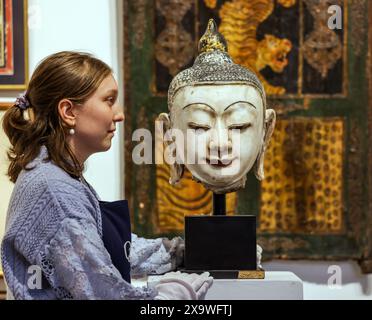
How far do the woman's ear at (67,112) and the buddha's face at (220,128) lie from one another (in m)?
0.57

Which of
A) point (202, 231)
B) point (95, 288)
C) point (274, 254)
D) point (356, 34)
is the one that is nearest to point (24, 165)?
point (95, 288)

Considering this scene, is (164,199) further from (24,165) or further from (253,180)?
(24,165)

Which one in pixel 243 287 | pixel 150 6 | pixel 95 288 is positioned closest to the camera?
pixel 95 288

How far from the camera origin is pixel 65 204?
1.93 metres

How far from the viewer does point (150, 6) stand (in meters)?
3.54

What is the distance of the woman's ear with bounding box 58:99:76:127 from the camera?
A: 6.83 feet

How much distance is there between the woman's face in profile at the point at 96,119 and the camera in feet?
7.00

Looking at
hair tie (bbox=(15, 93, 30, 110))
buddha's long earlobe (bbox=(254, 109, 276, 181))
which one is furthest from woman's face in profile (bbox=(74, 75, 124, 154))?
buddha's long earlobe (bbox=(254, 109, 276, 181))

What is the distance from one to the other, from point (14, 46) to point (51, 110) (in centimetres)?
161

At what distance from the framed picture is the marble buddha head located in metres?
1.21

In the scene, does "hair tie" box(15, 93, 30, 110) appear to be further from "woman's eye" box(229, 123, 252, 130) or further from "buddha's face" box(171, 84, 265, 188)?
"woman's eye" box(229, 123, 252, 130)

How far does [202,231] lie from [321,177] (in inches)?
48.8

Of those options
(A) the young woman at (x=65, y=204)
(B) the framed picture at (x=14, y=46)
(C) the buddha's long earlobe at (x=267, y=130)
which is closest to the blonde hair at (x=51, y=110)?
(A) the young woman at (x=65, y=204)

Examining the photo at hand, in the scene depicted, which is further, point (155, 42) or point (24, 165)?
point (155, 42)
